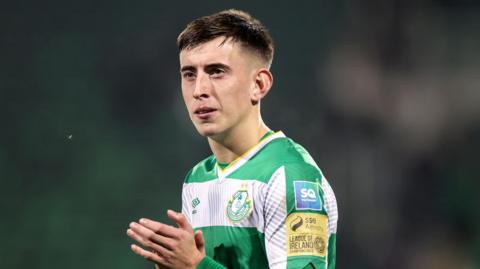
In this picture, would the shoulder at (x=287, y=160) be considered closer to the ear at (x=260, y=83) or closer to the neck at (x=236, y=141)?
the neck at (x=236, y=141)

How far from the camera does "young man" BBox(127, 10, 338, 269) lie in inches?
81.7

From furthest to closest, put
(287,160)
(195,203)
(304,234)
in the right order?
1. (195,203)
2. (287,160)
3. (304,234)

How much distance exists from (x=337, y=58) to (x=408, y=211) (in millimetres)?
1317

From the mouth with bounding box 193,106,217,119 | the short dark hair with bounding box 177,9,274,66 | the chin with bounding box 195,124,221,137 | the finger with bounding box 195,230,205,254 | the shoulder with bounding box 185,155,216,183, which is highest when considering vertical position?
the short dark hair with bounding box 177,9,274,66

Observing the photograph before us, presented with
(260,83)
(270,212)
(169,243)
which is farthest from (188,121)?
(169,243)

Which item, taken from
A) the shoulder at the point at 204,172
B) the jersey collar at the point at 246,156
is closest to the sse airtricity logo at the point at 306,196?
the jersey collar at the point at 246,156

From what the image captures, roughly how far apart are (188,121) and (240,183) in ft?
9.84

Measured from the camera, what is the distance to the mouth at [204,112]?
2.24m

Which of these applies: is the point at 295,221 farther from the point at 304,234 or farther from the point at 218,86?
the point at 218,86

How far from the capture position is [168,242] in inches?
78.2

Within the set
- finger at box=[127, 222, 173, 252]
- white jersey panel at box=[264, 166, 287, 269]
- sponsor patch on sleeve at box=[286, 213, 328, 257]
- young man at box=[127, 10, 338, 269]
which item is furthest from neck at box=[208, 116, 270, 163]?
finger at box=[127, 222, 173, 252]

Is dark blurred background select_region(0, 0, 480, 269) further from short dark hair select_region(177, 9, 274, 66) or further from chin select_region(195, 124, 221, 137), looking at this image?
chin select_region(195, 124, 221, 137)

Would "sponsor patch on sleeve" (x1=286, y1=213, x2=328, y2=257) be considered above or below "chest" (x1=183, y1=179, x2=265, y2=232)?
below

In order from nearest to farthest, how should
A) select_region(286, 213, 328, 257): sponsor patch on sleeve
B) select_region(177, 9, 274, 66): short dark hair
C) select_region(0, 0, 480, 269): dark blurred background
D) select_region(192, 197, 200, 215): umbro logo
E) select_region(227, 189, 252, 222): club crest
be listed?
select_region(286, 213, 328, 257): sponsor patch on sleeve < select_region(227, 189, 252, 222): club crest < select_region(177, 9, 274, 66): short dark hair < select_region(192, 197, 200, 215): umbro logo < select_region(0, 0, 480, 269): dark blurred background
